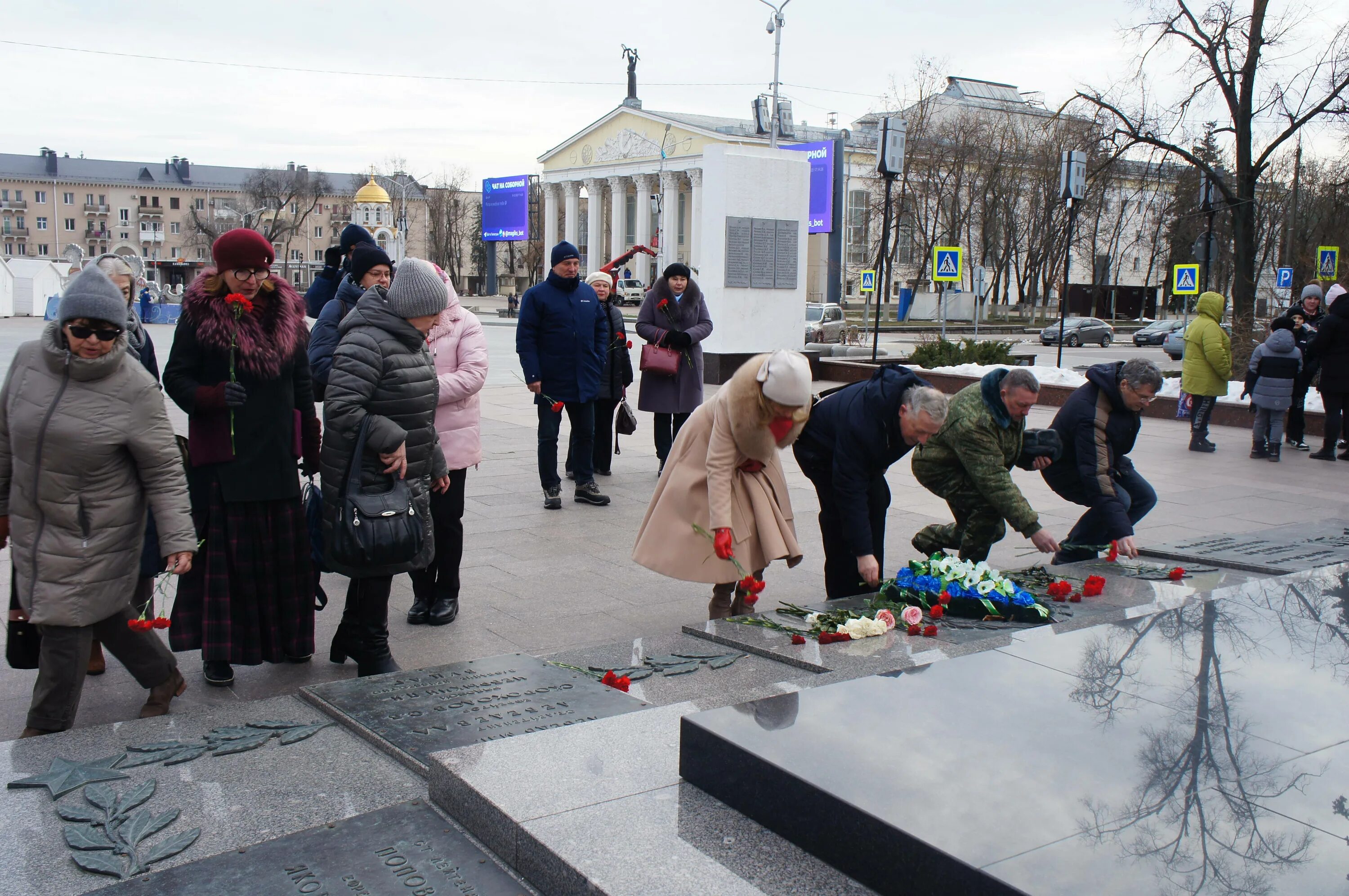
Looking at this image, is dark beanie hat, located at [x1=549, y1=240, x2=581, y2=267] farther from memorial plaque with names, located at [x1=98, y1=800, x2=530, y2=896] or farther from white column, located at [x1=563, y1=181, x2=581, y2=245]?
white column, located at [x1=563, y1=181, x2=581, y2=245]

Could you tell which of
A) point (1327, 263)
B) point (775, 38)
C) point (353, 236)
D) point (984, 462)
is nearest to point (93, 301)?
point (353, 236)

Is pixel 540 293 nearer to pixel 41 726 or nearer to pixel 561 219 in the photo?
pixel 41 726

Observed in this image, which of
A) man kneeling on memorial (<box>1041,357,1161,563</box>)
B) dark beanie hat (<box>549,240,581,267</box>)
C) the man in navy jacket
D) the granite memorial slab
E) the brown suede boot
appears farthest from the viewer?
dark beanie hat (<box>549,240,581,267</box>)

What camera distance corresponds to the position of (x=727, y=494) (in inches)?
187

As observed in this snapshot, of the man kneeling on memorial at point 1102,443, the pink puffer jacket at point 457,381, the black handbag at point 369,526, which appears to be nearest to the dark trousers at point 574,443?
the pink puffer jacket at point 457,381

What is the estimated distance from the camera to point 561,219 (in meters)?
87.9

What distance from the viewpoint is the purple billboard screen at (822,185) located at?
39.3 metres

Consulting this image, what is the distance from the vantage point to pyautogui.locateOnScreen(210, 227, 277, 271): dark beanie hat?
4086mm

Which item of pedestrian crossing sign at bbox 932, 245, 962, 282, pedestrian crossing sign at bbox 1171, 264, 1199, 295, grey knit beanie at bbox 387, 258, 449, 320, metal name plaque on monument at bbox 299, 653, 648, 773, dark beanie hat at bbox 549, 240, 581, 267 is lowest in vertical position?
metal name plaque on monument at bbox 299, 653, 648, 773

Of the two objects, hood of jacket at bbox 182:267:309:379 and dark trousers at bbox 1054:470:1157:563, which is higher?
hood of jacket at bbox 182:267:309:379

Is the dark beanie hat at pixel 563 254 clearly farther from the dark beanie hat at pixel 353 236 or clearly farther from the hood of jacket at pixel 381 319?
the hood of jacket at pixel 381 319

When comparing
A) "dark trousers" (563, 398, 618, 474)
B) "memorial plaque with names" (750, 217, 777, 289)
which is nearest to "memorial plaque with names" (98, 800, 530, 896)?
"dark trousers" (563, 398, 618, 474)

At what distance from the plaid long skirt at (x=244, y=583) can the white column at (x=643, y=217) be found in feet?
228

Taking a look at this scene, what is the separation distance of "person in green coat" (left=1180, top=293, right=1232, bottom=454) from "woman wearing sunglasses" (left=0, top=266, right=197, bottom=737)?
34.2 feet
